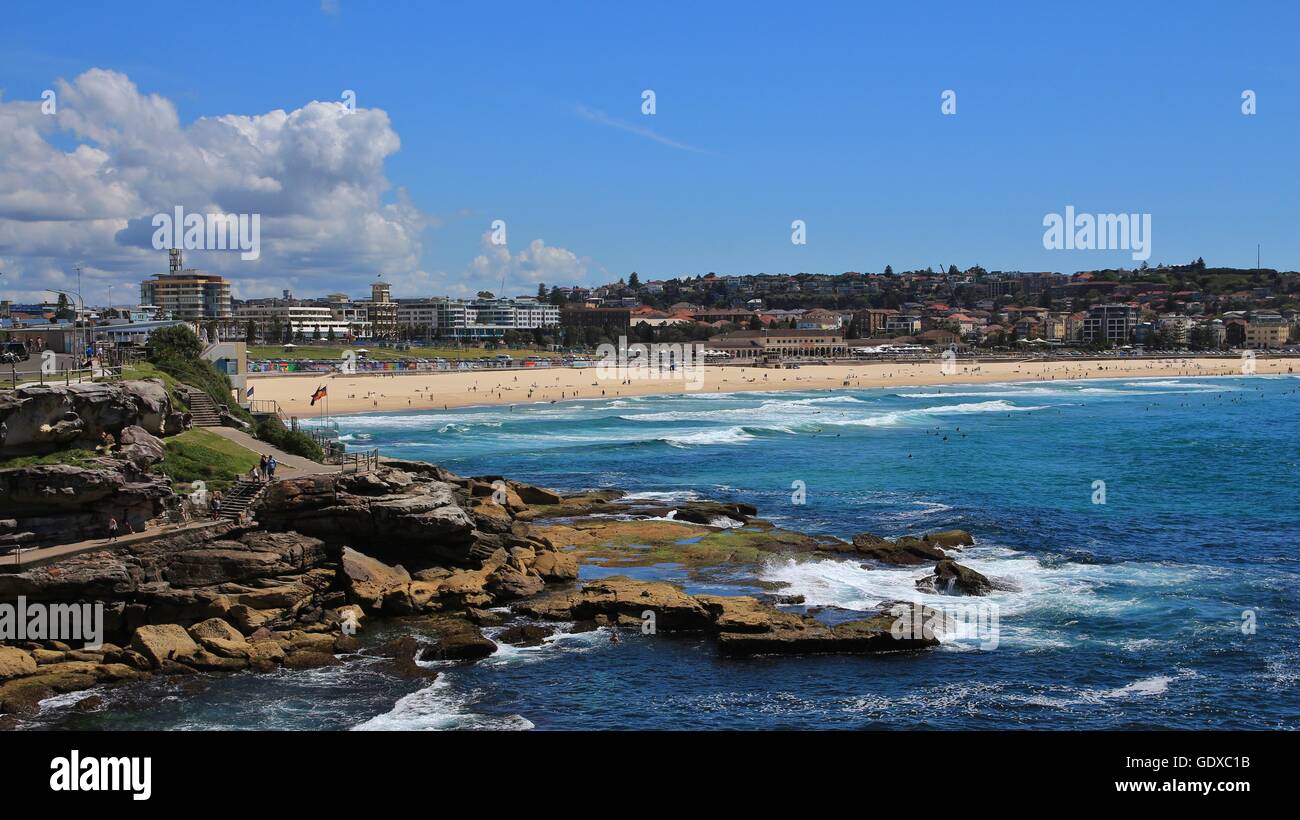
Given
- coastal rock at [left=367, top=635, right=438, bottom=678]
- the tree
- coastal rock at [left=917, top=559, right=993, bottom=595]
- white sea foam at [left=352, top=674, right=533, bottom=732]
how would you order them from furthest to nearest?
1. the tree
2. coastal rock at [left=917, top=559, right=993, bottom=595]
3. coastal rock at [left=367, top=635, right=438, bottom=678]
4. white sea foam at [left=352, top=674, right=533, bottom=732]

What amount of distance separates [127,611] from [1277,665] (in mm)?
23328

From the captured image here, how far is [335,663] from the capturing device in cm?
2156

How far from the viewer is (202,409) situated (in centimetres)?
3391

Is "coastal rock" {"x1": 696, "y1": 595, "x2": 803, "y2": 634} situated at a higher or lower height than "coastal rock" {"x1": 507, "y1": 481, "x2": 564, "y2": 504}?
lower

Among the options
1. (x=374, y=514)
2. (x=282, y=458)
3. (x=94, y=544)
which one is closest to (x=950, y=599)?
(x=374, y=514)

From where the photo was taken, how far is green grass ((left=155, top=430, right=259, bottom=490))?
27172mm

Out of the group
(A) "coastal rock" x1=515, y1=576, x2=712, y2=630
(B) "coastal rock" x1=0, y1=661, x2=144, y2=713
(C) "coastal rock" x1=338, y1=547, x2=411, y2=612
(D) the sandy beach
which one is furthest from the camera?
(D) the sandy beach

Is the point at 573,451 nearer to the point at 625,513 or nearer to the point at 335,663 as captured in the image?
the point at 625,513

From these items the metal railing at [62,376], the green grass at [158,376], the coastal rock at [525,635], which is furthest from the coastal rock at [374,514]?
the green grass at [158,376]

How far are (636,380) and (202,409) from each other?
257 ft

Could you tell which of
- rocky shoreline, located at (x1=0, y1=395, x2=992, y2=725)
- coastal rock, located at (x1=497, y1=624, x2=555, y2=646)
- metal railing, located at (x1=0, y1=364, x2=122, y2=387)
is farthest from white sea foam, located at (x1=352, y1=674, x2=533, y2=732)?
metal railing, located at (x1=0, y1=364, x2=122, y2=387)

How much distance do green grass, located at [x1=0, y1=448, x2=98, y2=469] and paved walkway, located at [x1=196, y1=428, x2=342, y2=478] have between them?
175 inches

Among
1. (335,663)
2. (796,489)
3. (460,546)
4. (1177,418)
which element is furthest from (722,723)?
(1177,418)

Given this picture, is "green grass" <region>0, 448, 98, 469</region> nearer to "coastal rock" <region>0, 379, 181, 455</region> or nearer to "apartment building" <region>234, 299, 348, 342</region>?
"coastal rock" <region>0, 379, 181, 455</region>
